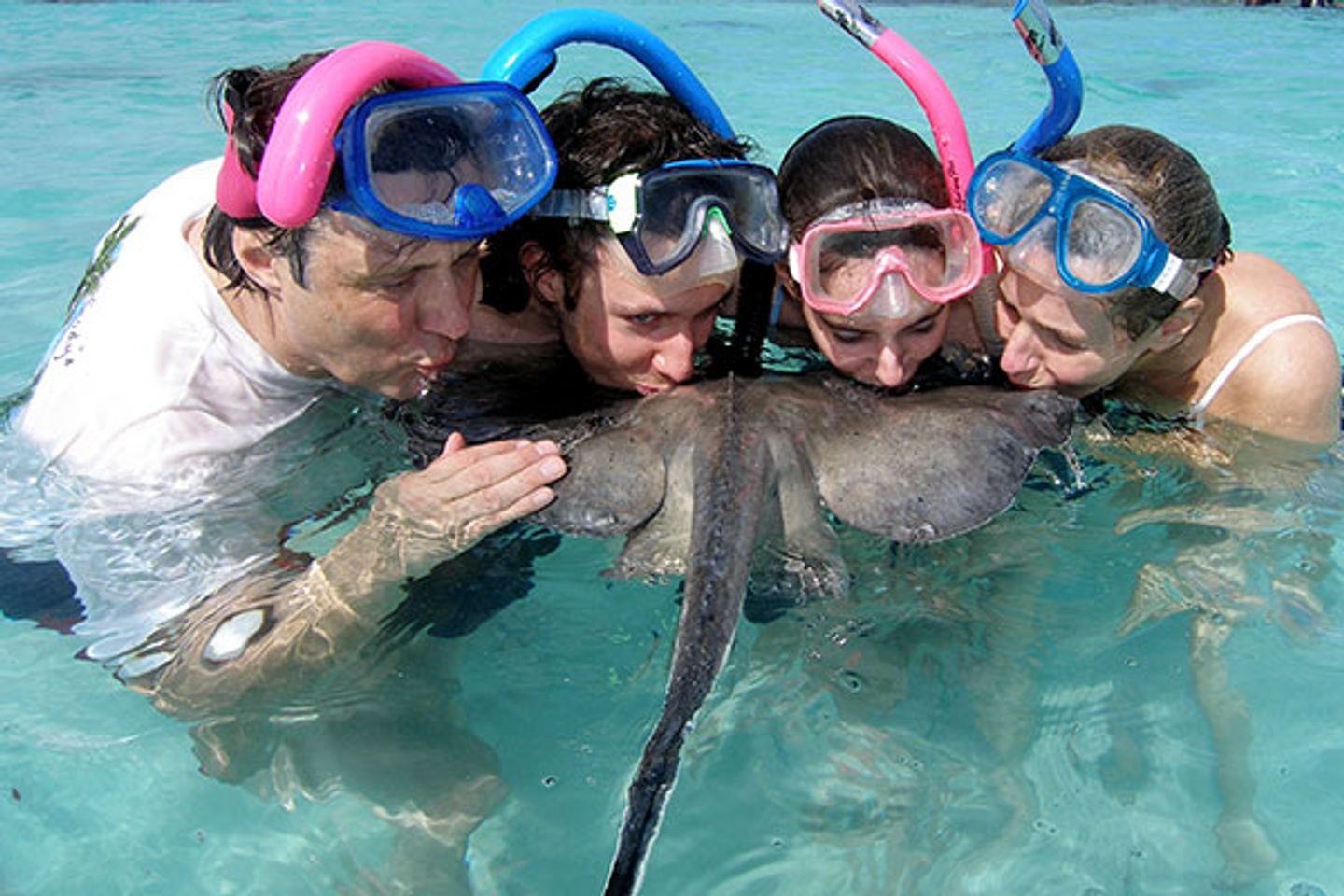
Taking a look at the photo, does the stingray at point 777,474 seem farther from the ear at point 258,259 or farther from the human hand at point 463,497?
the ear at point 258,259

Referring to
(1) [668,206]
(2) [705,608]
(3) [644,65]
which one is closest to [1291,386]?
(1) [668,206]

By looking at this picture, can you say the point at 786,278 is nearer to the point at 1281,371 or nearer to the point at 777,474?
the point at 777,474

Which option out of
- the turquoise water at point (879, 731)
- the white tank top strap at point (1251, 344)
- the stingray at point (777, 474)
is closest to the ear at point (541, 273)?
the stingray at point (777, 474)

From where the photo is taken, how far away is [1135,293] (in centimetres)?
438

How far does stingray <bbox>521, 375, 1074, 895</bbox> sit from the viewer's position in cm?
330

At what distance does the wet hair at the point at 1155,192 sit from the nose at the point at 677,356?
1625mm

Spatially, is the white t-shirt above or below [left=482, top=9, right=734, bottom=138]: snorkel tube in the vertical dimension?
below

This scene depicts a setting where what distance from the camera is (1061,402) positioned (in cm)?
412

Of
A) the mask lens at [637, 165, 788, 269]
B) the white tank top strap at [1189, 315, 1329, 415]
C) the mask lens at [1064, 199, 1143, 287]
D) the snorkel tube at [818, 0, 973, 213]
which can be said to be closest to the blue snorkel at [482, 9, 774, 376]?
the mask lens at [637, 165, 788, 269]

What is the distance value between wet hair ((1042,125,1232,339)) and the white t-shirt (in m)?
3.21

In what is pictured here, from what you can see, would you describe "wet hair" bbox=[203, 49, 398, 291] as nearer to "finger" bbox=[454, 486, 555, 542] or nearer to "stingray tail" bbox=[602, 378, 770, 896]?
"finger" bbox=[454, 486, 555, 542]

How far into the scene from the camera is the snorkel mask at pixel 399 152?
11.0 feet

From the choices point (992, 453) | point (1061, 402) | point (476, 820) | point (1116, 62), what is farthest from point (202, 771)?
point (1116, 62)

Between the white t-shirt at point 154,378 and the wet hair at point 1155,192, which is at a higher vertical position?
the wet hair at point 1155,192
